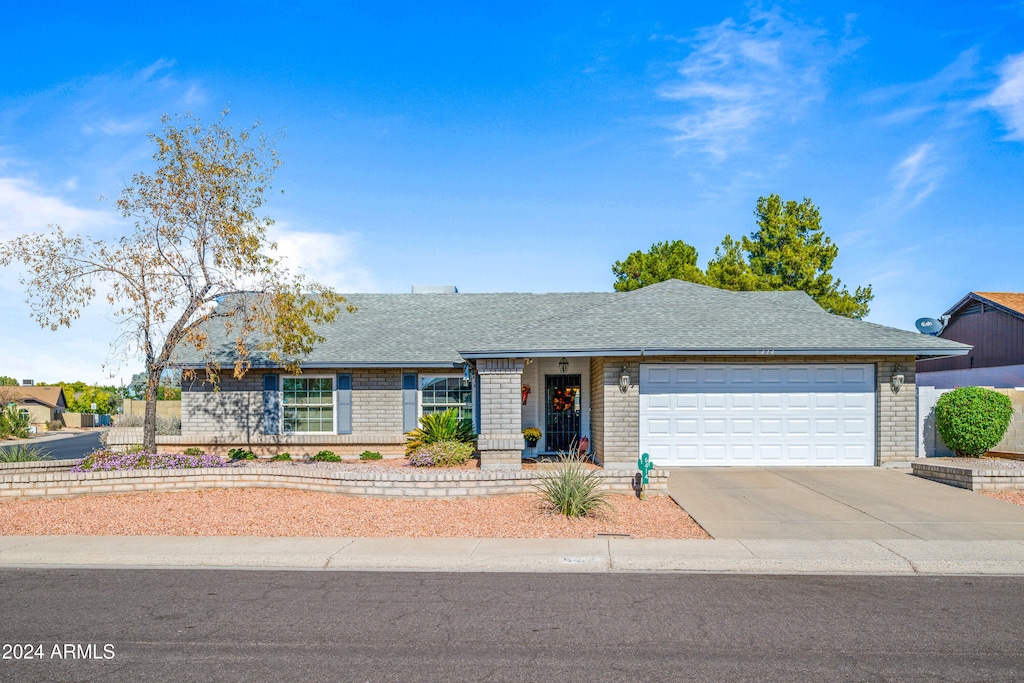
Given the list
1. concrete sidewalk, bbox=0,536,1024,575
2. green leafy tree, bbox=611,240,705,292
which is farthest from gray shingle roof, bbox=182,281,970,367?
green leafy tree, bbox=611,240,705,292

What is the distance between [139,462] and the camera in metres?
14.9

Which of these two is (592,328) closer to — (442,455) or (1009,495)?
(442,455)

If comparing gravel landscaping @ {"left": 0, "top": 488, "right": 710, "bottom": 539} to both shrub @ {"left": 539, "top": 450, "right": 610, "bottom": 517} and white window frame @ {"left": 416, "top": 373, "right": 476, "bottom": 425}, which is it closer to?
shrub @ {"left": 539, "top": 450, "right": 610, "bottom": 517}

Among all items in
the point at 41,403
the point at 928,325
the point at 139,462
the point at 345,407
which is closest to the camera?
the point at 139,462

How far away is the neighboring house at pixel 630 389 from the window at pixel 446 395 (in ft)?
0.13

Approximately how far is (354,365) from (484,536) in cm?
1053

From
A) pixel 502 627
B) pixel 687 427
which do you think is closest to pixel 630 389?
pixel 687 427

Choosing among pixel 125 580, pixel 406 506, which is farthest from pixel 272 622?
pixel 406 506

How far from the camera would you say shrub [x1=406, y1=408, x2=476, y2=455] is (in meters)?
18.0

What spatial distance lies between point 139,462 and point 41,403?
2149 inches

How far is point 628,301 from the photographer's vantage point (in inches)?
845

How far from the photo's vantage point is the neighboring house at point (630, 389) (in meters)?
17.3

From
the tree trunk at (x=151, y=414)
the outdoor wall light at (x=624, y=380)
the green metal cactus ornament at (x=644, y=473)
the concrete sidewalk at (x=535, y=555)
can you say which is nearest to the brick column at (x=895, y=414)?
the outdoor wall light at (x=624, y=380)

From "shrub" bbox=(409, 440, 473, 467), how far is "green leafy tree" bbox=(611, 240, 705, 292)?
20.9 metres
